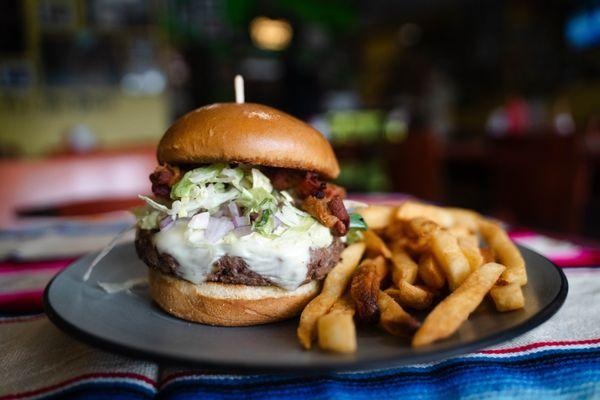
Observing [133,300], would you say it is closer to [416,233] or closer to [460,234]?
[416,233]

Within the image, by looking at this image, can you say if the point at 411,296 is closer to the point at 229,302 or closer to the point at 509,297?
the point at 509,297

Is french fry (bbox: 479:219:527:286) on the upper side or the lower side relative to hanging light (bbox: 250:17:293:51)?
lower

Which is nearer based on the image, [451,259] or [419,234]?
[451,259]

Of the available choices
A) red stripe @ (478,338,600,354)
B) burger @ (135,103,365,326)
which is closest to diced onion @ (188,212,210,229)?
burger @ (135,103,365,326)

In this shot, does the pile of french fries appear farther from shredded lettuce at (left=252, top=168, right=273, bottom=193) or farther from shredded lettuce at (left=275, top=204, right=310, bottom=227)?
shredded lettuce at (left=252, top=168, right=273, bottom=193)

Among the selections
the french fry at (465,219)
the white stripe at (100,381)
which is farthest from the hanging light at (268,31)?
the white stripe at (100,381)

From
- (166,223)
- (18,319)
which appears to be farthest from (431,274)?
(18,319)
